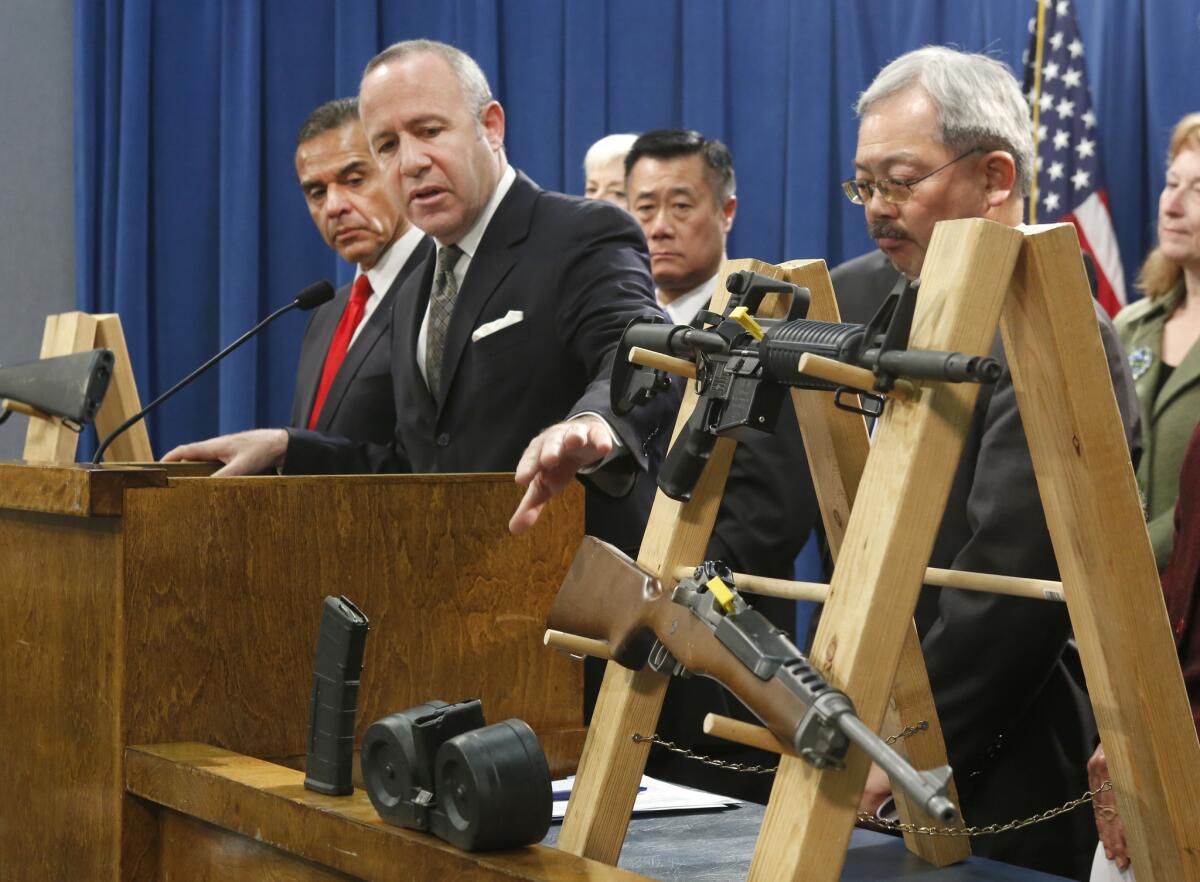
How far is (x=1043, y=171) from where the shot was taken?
439 centimetres

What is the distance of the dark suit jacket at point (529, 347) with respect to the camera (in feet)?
7.14

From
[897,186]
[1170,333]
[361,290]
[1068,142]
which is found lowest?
[361,290]

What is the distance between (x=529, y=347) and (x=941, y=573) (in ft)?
3.15

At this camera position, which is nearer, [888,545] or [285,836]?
[888,545]

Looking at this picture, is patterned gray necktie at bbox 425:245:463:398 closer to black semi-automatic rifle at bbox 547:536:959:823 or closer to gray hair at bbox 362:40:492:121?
gray hair at bbox 362:40:492:121

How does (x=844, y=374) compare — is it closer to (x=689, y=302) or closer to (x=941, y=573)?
(x=941, y=573)

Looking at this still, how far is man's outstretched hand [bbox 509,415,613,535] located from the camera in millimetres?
1420

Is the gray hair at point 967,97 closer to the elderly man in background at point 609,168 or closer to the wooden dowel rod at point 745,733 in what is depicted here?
the wooden dowel rod at point 745,733

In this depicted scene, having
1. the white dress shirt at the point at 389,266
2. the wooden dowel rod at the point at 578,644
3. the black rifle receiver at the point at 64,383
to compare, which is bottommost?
the wooden dowel rod at the point at 578,644

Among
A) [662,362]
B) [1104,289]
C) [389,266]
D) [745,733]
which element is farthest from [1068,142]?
[745,733]

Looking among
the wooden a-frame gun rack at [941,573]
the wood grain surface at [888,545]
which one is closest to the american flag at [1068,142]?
the wooden a-frame gun rack at [941,573]

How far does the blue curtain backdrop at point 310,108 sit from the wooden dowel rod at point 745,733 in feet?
12.4

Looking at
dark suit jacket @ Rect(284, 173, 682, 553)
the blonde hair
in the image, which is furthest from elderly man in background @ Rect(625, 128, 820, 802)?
the blonde hair

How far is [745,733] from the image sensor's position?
1033 mm
